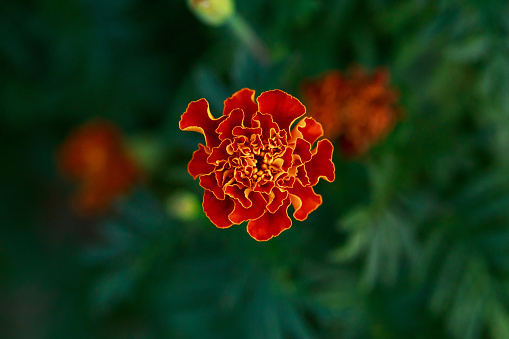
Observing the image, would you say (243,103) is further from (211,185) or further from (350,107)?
(350,107)

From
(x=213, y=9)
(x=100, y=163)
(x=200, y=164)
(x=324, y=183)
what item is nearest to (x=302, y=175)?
(x=200, y=164)

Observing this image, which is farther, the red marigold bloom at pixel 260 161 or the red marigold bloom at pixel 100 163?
the red marigold bloom at pixel 100 163

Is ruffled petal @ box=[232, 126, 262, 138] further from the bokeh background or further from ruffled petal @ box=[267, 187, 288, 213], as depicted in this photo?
the bokeh background

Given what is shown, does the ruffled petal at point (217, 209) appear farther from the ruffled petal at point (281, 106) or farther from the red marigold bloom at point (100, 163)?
the red marigold bloom at point (100, 163)

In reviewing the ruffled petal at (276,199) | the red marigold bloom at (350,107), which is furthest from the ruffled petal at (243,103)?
the red marigold bloom at (350,107)

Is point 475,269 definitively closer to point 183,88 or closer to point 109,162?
point 183,88

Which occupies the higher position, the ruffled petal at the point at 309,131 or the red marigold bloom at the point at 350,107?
the red marigold bloom at the point at 350,107
